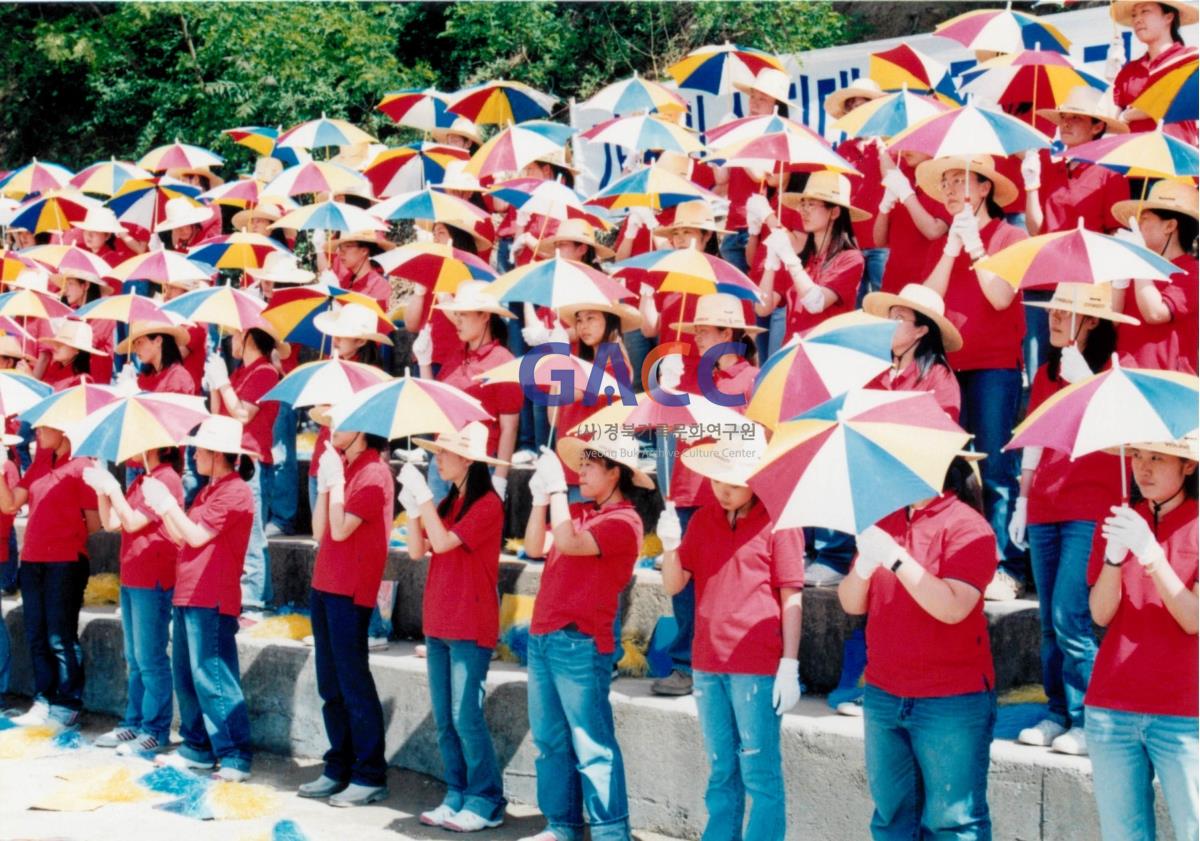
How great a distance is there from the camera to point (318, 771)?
9.09 meters

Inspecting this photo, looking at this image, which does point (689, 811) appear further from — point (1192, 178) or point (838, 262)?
point (1192, 178)

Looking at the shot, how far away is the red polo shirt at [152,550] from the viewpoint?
30.2ft

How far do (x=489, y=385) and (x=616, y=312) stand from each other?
3.07 ft

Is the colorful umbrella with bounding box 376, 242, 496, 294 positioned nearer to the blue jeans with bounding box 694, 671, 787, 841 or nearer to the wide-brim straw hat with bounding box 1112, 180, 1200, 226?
the blue jeans with bounding box 694, 671, 787, 841

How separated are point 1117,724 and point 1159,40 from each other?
4661mm

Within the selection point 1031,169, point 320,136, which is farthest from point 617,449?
point 320,136

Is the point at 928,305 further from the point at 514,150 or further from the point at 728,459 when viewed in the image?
the point at 514,150

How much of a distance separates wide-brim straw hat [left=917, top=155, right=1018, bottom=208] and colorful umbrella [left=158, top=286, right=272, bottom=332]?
427 cm

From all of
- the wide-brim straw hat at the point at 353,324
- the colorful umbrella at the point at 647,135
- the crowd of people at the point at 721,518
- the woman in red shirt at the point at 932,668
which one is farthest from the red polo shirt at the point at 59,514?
the woman in red shirt at the point at 932,668

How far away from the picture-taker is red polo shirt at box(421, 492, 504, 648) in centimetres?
770

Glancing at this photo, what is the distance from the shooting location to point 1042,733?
21.5 ft

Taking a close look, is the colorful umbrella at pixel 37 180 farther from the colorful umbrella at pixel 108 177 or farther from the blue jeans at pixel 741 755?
the blue jeans at pixel 741 755

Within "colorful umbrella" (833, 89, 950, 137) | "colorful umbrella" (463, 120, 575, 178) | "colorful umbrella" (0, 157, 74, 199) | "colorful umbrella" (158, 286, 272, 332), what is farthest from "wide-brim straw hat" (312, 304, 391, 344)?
"colorful umbrella" (0, 157, 74, 199)

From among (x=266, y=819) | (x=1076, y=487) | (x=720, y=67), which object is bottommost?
(x=266, y=819)
